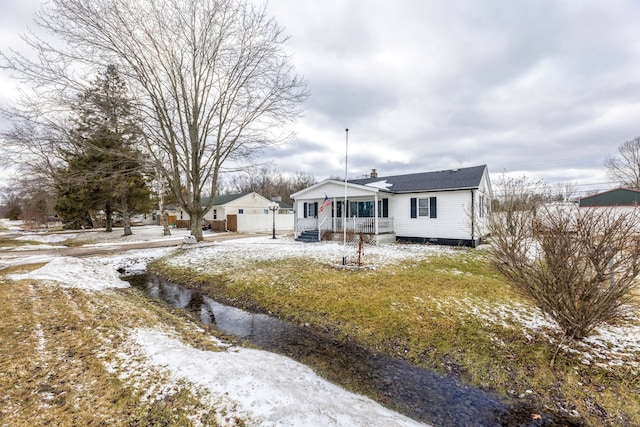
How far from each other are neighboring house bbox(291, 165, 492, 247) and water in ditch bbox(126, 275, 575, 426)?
854 cm

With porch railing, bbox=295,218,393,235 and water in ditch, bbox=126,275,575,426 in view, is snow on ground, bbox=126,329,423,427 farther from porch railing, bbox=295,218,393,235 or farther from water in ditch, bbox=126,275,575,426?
→ porch railing, bbox=295,218,393,235

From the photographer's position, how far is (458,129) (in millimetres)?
25859

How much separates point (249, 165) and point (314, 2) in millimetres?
9174

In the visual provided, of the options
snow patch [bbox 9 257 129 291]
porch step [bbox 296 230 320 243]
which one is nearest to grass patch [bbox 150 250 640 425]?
snow patch [bbox 9 257 129 291]

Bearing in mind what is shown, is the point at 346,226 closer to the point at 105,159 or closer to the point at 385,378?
the point at 385,378

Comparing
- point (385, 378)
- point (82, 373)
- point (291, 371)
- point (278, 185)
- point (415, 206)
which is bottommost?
point (385, 378)

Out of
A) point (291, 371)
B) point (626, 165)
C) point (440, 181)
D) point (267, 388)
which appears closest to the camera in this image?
point (267, 388)

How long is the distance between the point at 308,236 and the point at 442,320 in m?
13.1

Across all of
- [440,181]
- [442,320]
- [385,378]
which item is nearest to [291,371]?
[385,378]

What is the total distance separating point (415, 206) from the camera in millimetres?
16312

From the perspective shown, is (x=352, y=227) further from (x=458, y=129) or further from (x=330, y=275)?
(x=458, y=129)

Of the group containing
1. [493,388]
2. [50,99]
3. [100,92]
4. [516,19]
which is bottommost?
[493,388]

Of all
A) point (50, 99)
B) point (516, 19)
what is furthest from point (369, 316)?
point (50, 99)

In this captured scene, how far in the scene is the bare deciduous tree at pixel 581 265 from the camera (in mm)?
3826
